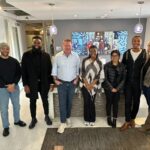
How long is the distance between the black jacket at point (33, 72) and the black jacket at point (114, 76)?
971 mm

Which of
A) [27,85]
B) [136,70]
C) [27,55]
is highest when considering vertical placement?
[27,55]

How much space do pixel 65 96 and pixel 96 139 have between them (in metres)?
0.84

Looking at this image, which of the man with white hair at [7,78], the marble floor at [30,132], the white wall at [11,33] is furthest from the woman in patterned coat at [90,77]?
the white wall at [11,33]

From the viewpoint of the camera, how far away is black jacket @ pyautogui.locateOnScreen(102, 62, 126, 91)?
9.22 ft

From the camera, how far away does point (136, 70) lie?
271 centimetres

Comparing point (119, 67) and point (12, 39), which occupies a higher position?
point (12, 39)

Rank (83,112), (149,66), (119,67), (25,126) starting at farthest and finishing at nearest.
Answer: (83,112), (25,126), (119,67), (149,66)

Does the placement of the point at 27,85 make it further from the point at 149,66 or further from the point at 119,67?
the point at 149,66

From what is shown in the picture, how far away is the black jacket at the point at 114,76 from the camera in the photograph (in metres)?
2.81

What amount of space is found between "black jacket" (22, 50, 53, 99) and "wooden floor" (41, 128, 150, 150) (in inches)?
29.9

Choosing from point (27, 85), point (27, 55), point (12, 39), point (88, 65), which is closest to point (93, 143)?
point (88, 65)

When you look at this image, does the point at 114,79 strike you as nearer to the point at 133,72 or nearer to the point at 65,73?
the point at 133,72

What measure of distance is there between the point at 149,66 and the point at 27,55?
1.91 metres

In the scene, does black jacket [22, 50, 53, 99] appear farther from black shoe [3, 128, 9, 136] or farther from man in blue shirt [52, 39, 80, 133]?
black shoe [3, 128, 9, 136]
